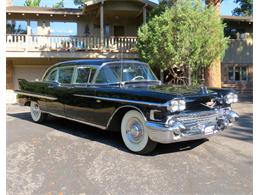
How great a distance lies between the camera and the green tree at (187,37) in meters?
11.9

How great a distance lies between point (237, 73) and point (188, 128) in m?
18.6

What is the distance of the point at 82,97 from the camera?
21.5ft

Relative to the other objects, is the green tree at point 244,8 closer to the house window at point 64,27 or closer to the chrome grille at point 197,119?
the house window at point 64,27

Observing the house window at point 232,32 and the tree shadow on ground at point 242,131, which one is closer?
the tree shadow on ground at point 242,131

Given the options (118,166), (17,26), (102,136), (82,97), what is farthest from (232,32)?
(118,166)

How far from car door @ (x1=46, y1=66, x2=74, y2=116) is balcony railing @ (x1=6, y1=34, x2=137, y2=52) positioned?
10.3m

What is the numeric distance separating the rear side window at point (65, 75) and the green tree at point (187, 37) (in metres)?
5.44

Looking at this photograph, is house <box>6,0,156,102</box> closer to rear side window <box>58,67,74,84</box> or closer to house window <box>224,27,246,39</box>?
house window <box>224,27,246,39</box>

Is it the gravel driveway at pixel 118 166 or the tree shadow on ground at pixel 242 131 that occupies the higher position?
the tree shadow on ground at pixel 242 131

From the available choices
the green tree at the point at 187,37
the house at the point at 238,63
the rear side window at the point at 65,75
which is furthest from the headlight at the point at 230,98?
the house at the point at 238,63

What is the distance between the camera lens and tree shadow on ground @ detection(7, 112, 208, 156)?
5785 mm

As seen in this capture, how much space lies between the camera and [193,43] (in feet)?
38.8

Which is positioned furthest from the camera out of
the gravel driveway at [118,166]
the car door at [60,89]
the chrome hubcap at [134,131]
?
the car door at [60,89]
